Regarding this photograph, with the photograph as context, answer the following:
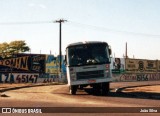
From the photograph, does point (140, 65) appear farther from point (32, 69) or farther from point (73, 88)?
point (73, 88)

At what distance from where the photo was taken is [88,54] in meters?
23.1

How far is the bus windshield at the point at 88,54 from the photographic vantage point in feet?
75.2

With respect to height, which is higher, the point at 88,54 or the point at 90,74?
the point at 88,54

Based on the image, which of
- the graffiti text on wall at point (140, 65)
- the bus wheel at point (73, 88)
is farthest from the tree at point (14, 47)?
the bus wheel at point (73, 88)

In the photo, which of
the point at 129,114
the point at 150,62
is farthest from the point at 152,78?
the point at 129,114

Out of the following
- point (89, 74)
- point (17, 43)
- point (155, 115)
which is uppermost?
point (17, 43)

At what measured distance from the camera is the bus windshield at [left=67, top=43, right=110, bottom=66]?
2291 centimetres

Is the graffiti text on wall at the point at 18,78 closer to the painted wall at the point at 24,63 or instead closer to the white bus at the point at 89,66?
the painted wall at the point at 24,63

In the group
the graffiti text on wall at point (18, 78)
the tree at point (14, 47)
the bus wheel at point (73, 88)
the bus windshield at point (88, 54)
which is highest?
the tree at point (14, 47)

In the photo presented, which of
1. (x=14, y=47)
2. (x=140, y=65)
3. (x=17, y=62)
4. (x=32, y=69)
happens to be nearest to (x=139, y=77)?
(x=140, y=65)

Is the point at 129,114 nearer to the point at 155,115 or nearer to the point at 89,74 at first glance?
the point at 155,115

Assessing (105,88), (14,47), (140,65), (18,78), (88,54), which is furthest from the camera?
(14,47)

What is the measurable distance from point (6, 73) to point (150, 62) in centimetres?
3019

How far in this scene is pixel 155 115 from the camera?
13500 mm
